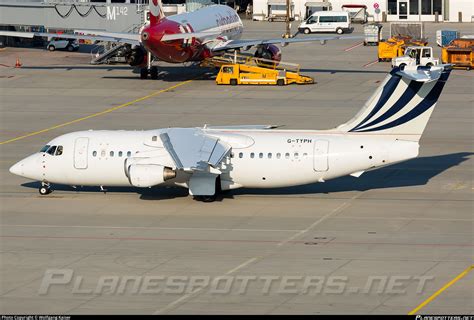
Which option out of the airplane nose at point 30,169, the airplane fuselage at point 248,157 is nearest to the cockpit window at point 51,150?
the airplane fuselage at point 248,157

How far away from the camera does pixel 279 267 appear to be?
39156 millimetres

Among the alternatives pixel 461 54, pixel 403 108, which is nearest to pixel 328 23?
pixel 461 54

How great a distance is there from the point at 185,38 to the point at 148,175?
36.3 metres

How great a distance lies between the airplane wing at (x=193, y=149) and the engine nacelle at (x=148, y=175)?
2.97 feet

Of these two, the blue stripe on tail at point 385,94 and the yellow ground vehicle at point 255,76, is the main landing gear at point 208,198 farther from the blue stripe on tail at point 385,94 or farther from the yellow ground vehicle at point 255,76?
the yellow ground vehicle at point 255,76

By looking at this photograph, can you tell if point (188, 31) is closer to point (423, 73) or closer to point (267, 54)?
point (267, 54)

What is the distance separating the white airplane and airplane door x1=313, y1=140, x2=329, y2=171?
0.04 m

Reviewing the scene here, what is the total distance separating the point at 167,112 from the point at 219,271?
36.0 m

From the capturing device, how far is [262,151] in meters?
48.7

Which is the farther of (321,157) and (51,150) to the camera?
(51,150)

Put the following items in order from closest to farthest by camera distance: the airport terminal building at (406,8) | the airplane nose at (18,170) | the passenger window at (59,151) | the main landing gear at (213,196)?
the main landing gear at (213,196)
the passenger window at (59,151)
the airplane nose at (18,170)
the airport terminal building at (406,8)

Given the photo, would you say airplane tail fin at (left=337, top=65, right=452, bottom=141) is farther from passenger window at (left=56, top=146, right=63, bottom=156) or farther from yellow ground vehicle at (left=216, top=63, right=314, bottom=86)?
yellow ground vehicle at (left=216, top=63, right=314, bottom=86)

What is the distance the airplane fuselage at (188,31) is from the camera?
268 ft

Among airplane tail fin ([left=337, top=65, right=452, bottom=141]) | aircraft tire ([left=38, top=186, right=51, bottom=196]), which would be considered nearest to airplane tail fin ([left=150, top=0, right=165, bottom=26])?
aircraft tire ([left=38, top=186, right=51, bottom=196])
